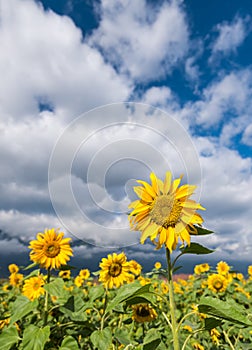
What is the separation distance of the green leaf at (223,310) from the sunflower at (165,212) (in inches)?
13.1

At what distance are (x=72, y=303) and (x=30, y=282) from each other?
0.95 meters

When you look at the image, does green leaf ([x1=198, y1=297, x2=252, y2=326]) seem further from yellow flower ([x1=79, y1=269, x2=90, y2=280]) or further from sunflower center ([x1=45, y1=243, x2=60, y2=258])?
yellow flower ([x1=79, y1=269, x2=90, y2=280])

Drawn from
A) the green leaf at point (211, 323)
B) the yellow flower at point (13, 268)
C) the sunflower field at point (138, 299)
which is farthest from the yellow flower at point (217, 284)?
the yellow flower at point (13, 268)

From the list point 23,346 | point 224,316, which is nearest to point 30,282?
point 23,346

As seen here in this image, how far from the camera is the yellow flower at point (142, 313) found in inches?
131

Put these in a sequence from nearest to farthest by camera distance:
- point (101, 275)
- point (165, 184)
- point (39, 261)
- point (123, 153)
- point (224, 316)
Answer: point (224, 316) < point (165, 184) < point (123, 153) < point (39, 261) < point (101, 275)

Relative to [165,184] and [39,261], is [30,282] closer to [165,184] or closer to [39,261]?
[39,261]

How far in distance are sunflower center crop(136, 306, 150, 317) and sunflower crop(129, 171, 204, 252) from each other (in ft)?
5.90

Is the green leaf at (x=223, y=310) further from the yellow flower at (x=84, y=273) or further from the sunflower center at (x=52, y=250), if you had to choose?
the yellow flower at (x=84, y=273)

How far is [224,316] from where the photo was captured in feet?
5.06

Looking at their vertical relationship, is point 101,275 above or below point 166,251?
above

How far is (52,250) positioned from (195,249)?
1.92 meters

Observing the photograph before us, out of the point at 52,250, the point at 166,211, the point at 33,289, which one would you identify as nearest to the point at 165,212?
the point at 166,211

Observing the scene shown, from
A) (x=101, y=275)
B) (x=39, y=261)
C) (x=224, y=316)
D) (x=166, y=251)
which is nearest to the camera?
(x=224, y=316)
